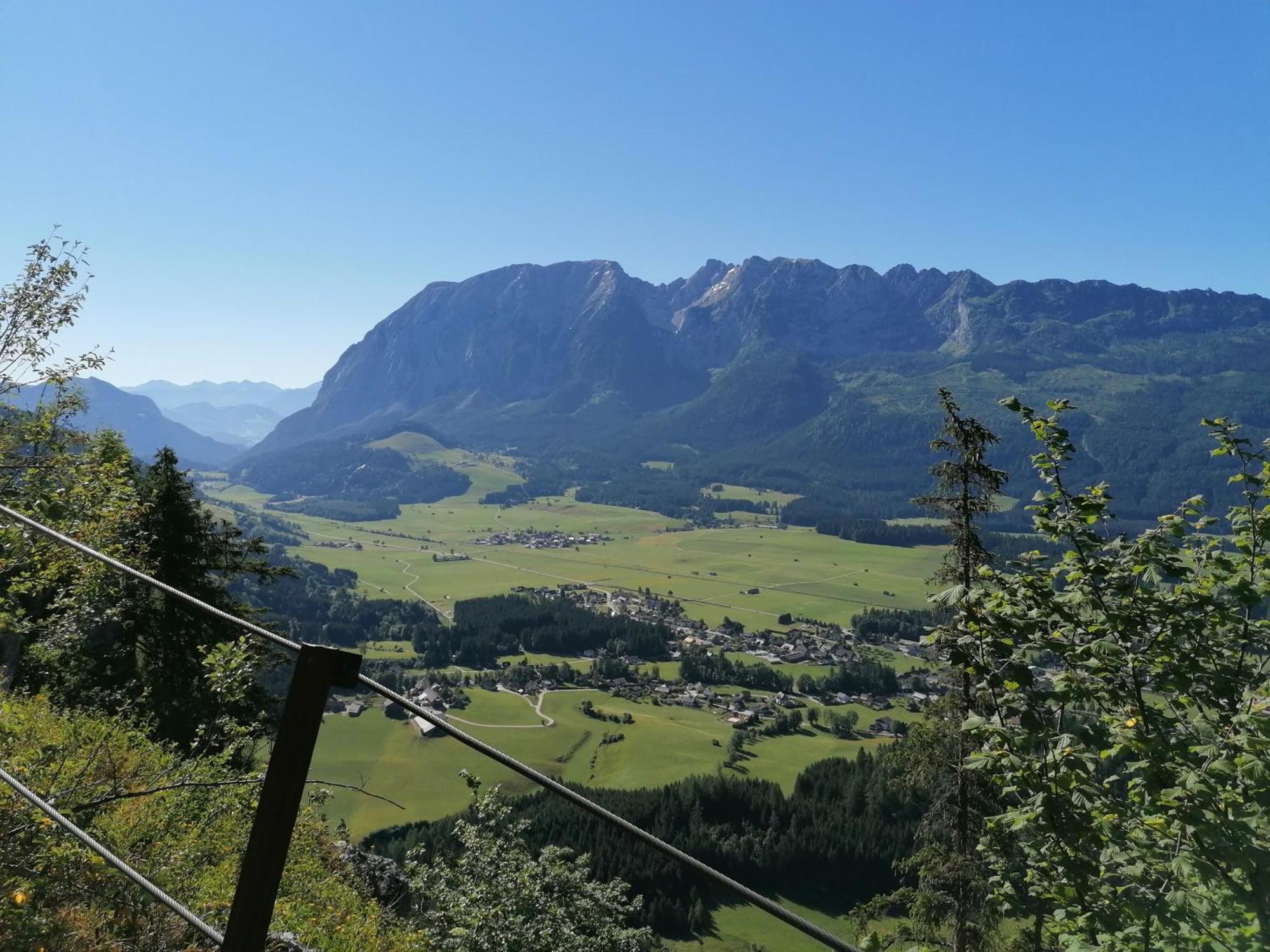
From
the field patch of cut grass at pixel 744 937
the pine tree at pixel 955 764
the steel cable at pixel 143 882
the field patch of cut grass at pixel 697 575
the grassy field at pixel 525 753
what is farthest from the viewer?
the field patch of cut grass at pixel 697 575

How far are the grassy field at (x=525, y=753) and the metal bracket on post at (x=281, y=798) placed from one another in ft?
180

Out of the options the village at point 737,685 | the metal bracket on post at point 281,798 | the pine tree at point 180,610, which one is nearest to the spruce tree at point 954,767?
the metal bracket on post at point 281,798

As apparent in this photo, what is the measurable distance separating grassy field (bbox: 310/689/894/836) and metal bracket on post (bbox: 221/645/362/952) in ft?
180

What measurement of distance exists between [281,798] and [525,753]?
233 ft

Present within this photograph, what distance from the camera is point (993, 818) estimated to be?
5.77 meters

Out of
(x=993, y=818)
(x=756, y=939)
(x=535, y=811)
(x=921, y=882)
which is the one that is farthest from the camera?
(x=535, y=811)

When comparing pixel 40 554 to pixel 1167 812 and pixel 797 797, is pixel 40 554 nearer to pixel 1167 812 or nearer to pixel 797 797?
pixel 1167 812

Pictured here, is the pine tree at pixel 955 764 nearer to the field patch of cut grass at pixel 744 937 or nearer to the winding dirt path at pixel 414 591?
the field patch of cut grass at pixel 744 937

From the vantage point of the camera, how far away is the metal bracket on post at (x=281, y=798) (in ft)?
8.38

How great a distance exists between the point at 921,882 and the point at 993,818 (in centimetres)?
946

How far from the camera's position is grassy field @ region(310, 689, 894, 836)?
58.7 metres

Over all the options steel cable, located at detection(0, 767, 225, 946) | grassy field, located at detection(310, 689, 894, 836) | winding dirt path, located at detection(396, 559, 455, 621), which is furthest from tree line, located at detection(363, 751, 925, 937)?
winding dirt path, located at detection(396, 559, 455, 621)

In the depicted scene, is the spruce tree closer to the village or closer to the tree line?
the tree line

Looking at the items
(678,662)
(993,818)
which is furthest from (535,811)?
(678,662)
